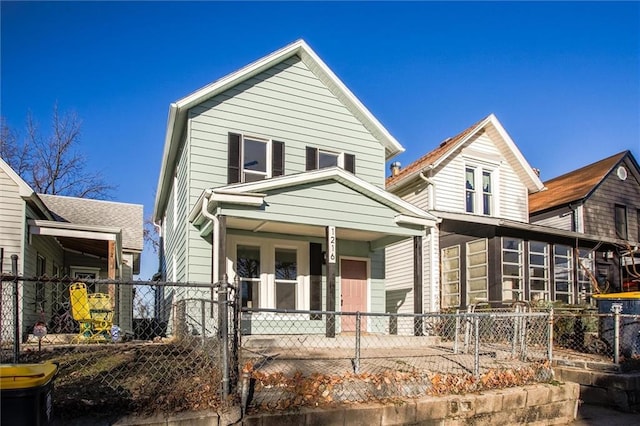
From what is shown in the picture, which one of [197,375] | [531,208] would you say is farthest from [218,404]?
[531,208]

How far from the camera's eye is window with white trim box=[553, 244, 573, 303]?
16.6 m

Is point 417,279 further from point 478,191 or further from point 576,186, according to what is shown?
point 576,186

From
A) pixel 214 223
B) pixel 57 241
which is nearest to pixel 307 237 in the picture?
pixel 214 223

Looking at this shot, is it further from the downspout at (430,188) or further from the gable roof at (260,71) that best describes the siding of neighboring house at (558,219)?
the gable roof at (260,71)

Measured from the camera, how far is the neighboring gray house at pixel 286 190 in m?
10.5

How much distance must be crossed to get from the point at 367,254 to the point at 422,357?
4847 mm

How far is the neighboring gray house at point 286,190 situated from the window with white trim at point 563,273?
22.8 ft

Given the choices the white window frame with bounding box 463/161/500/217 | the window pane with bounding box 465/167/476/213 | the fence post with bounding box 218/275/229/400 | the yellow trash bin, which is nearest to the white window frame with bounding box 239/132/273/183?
the fence post with bounding box 218/275/229/400

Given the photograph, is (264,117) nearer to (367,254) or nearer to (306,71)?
(306,71)

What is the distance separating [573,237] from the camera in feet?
54.7

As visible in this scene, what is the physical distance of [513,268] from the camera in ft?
Result: 50.6

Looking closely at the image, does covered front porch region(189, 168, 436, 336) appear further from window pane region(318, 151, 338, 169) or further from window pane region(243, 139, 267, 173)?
window pane region(318, 151, 338, 169)

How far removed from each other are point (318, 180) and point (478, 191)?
28.0ft

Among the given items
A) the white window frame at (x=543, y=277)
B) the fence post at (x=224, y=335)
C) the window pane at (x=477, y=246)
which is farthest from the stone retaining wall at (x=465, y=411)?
the white window frame at (x=543, y=277)
